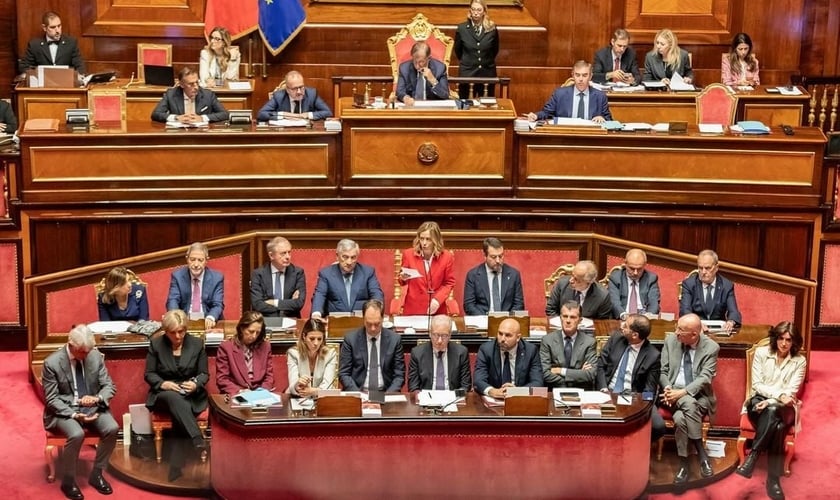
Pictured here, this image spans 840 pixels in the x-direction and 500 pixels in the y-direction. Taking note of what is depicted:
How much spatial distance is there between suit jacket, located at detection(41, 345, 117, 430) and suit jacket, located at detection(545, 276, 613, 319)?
8.83 ft

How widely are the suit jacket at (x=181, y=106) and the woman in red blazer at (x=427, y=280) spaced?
1949 mm

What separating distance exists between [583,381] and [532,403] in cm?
85

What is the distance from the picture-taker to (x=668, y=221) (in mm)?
10172

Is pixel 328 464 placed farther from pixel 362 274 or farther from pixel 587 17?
pixel 587 17

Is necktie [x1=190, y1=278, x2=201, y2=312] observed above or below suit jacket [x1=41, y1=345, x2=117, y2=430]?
above

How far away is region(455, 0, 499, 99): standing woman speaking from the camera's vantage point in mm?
11633

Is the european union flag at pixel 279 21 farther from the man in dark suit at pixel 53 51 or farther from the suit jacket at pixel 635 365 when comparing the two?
the suit jacket at pixel 635 365

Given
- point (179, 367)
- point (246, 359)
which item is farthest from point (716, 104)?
A: point (179, 367)

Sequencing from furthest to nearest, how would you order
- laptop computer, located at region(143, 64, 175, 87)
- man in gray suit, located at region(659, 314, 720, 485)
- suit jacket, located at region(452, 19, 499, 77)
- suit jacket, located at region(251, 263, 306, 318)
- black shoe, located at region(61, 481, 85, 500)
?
1. suit jacket, located at region(452, 19, 499, 77)
2. laptop computer, located at region(143, 64, 175, 87)
3. suit jacket, located at region(251, 263, 306, 318)
4. man in gray suit, located at region(659, 314, 720, 485)
5. black shoe, located at region(61, 481, 85, 500)

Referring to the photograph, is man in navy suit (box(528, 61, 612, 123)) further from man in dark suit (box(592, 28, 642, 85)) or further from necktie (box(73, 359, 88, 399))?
necktie (box(73, 359, 88, 399))

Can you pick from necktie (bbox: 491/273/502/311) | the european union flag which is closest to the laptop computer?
the european union flag

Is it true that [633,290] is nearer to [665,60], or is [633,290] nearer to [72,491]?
[665,60]

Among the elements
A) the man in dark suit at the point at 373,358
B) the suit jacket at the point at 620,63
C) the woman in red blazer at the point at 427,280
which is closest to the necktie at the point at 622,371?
the man in dark suit at the point at 373,358

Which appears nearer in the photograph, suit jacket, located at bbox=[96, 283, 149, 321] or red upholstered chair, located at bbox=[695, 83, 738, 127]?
suit jacket, located at bbox=[96, 283, 149, 321]
